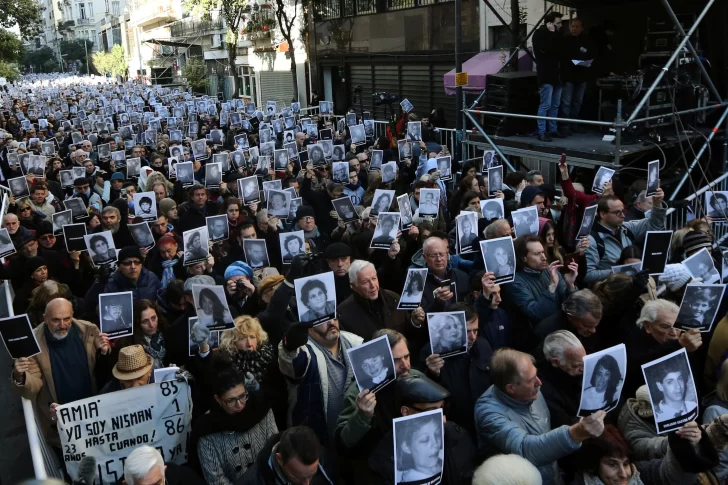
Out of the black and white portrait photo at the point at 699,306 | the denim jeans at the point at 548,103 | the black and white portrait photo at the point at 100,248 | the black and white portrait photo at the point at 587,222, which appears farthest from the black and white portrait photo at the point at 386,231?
the denim jeans at the point at 548,103

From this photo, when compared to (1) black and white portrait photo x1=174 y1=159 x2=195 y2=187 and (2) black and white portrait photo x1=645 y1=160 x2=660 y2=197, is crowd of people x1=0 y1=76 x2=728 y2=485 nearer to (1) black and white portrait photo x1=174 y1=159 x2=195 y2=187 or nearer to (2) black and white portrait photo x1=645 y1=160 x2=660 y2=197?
(2) black and white portrait photo x1=645 y1=160 x2=660 y2=197

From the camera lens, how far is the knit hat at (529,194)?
738 cm

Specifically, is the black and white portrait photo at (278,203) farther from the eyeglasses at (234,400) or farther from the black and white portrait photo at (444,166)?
the eyeglasses at (234,400)

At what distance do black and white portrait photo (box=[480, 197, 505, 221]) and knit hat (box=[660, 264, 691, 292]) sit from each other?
2227 mm

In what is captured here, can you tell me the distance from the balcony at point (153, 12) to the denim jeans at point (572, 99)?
53580 mm

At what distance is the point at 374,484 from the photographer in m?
3.42

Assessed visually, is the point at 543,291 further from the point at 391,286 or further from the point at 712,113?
the point at 712,113

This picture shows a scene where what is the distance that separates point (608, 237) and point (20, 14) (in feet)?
103

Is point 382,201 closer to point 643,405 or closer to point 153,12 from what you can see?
point 643,405

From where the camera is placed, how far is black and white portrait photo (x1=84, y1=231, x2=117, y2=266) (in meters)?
6.92

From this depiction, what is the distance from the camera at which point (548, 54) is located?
10.8m

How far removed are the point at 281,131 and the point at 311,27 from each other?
43.0ft

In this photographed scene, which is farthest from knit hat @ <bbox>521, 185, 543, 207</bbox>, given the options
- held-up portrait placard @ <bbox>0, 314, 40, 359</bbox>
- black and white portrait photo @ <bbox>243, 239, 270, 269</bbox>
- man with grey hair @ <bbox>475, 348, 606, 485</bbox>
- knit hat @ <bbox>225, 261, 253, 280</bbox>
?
held-up portrait placard @ <bbox>0, 314, 40, 359</bbox>

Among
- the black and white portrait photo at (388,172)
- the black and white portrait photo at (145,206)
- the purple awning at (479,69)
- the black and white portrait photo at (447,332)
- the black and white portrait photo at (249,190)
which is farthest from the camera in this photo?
the purple awning at (479,69)
